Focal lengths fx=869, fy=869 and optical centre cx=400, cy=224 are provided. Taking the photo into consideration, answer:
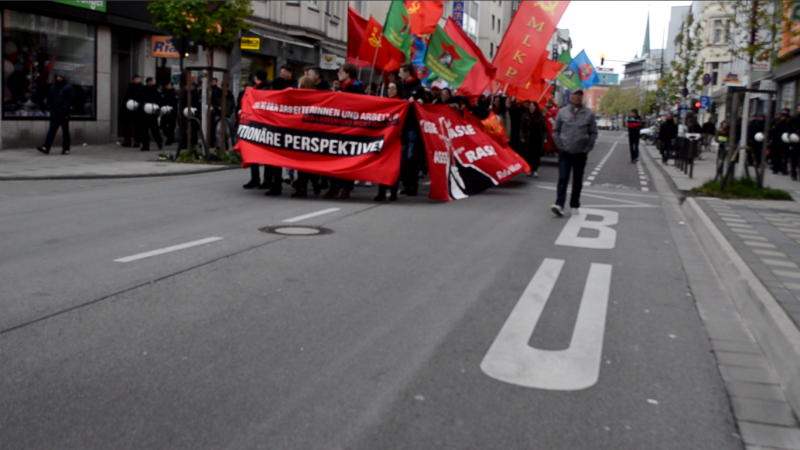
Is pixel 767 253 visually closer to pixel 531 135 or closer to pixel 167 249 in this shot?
pixel 167 249

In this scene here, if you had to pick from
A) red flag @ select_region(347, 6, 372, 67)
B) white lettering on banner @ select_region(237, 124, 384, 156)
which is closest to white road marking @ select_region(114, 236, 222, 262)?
white lettering on banner @ select_region(237, 124, 384, 156)

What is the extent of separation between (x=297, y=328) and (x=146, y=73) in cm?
2233

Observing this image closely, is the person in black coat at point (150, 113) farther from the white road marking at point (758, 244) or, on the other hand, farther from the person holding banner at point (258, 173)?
the white road marking at point (758, 244)

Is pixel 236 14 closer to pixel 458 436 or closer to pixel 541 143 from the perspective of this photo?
pixel 541 143

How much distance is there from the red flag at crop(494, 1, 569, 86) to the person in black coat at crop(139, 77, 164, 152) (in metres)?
8.97

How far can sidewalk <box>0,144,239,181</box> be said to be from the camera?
49.1 ft

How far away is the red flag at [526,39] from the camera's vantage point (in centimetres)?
1884

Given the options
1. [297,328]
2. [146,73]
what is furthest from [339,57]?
[297,328]

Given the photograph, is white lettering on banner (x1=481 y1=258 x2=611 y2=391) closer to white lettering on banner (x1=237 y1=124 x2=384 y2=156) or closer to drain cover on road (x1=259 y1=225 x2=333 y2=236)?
drain cover on road (x1=259 y1=225 x2=333 y2=236)

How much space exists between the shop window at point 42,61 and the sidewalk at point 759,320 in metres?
15.7

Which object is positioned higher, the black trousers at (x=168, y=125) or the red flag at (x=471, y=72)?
the red flag at (x=471, y=72)

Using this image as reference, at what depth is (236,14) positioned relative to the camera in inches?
779

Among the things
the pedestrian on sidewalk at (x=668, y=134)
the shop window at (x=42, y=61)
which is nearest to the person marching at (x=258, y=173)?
the shop window at (x=42, y=61)

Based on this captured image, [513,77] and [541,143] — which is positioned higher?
[513,77]
